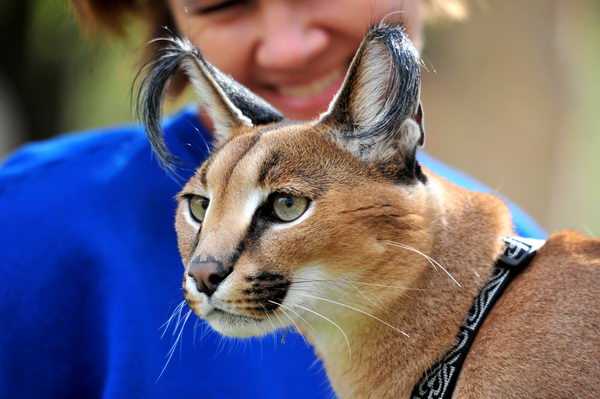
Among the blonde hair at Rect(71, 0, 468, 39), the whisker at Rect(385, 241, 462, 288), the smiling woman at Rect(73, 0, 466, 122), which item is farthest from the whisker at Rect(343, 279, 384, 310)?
the blonde hair at Rect(71, 0, 468, 39)

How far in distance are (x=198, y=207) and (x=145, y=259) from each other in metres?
1.04

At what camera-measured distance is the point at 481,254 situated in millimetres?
2928

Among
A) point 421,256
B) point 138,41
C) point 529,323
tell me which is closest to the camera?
point 529,323

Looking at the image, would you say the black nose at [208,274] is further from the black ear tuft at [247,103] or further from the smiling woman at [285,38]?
the smiling woman at [285,38]

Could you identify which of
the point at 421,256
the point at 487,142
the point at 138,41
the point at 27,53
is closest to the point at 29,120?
the point at 27,53

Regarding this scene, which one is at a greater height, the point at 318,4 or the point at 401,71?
the point at 318,4

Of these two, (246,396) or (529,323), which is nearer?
(529,323)

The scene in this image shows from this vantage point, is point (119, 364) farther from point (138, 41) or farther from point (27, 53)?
point (27, 53)

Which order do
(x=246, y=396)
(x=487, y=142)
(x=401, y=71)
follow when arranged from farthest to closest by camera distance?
1. (x=487, y=142)
2. (x=246, y=396)
3. (x=401, y=71)

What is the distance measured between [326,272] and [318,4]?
5.27 feet

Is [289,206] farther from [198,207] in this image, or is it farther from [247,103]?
[247,103]

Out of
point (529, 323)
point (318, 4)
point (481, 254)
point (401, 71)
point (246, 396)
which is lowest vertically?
point (246, 396)

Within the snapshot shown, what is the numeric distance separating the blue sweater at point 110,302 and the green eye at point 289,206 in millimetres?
1113

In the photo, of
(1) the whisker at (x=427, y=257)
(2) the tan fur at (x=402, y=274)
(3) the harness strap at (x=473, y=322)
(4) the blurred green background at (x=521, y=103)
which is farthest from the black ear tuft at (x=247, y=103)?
(4) the blurred green background at (x=521, y=103)
